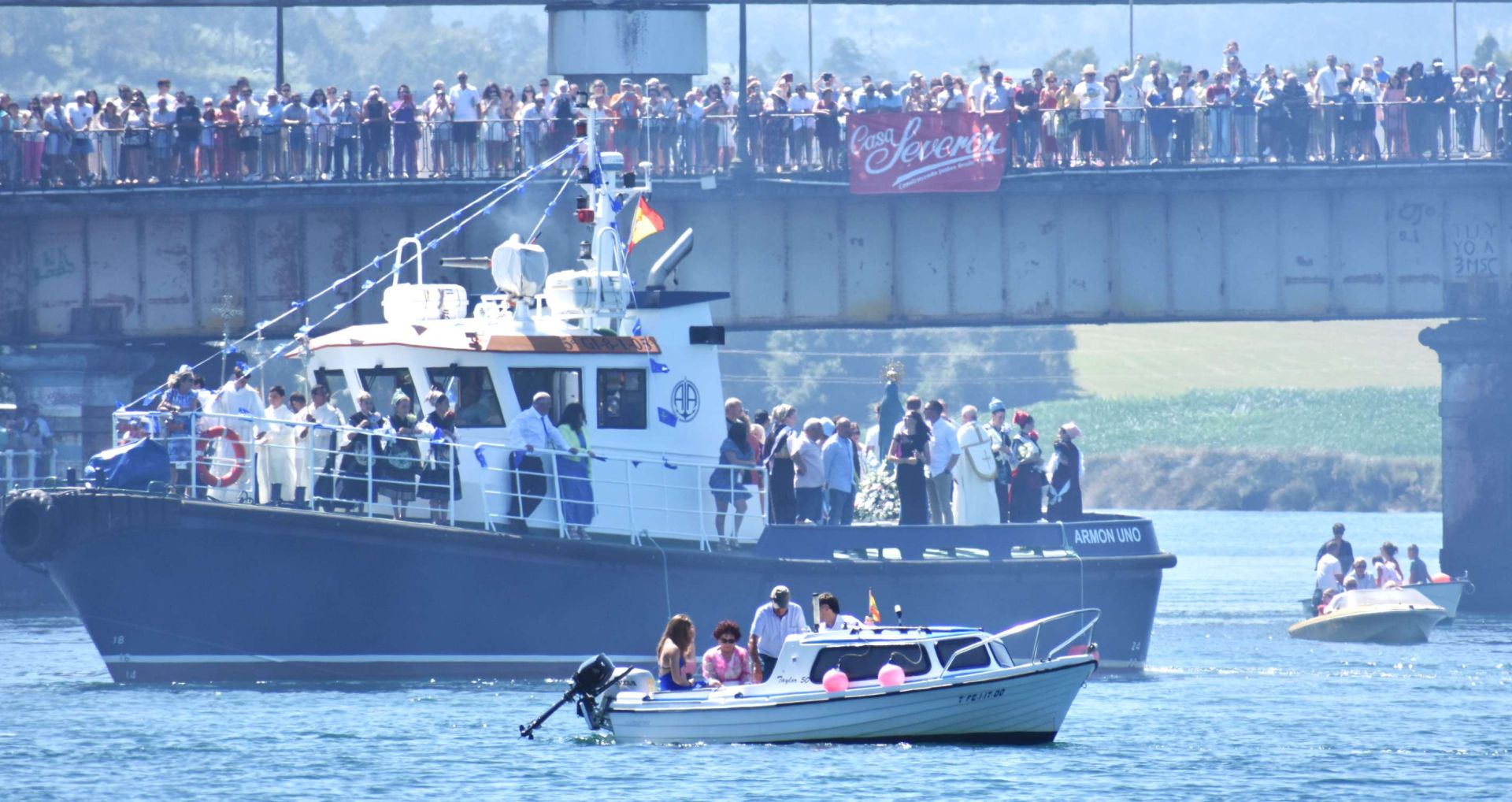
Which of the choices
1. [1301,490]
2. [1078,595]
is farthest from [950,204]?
[1301,490]

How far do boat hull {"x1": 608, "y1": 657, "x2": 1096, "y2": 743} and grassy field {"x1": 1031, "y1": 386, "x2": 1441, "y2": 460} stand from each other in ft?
191

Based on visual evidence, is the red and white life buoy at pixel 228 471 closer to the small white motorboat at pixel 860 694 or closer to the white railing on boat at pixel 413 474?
the white railing on boat at pixel 413 474

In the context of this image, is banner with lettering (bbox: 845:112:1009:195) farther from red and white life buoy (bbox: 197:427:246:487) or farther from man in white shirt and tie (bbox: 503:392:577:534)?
red and white life buoy (bbox: 197:427:246:487)

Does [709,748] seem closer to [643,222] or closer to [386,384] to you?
[386,384]

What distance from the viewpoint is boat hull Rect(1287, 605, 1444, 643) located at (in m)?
33.0

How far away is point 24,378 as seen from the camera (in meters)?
41.0

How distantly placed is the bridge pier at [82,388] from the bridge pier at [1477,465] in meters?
22.4

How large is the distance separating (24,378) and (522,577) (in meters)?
19.1

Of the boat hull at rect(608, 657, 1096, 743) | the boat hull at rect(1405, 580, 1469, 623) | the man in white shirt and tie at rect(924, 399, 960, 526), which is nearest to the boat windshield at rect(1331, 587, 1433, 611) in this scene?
the boat hull at rect(1405, 580, 1469, 623)

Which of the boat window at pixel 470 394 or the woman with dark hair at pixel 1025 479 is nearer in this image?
the boat window at pixel 470 394

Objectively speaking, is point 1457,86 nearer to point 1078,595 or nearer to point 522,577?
point 1078,595


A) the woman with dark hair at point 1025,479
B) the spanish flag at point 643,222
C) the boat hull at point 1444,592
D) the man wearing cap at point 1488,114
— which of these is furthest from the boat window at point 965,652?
the man wearing cap at point 1488,114

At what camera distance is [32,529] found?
77.7 ft

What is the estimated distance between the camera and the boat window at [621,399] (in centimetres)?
2591
